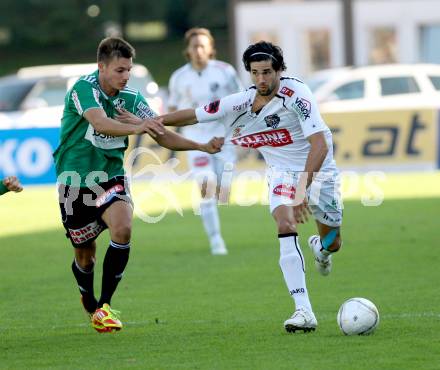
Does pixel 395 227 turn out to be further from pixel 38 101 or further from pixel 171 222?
pixel 38 101

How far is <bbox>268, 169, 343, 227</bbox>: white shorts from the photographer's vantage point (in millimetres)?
8570

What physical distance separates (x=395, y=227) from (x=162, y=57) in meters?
44.0

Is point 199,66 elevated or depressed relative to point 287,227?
elevated

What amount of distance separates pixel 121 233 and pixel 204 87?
555 cm

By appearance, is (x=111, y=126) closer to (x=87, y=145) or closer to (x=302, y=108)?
(x=87, y=145)

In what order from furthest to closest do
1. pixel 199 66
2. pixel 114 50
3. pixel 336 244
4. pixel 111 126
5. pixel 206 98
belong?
1. pixel 206 98
2. pixel 199 66
3. pixel 336 244
4. pixel 114 50
5. pixel 111 126

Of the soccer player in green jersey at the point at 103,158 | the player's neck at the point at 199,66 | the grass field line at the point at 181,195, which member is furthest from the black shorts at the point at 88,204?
the grass field line at the point at 181,195

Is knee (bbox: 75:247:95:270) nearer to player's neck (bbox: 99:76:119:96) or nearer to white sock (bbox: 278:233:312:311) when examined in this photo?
player's neck (bbox: 99:76:119:96)

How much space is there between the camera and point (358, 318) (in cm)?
772

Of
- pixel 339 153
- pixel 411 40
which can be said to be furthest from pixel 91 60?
pixel 339 153

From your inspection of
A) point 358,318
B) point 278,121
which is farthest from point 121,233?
point 358,318

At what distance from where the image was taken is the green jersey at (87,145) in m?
8.39

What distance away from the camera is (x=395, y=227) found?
49.6ft

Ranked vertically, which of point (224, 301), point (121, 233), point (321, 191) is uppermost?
point (321, 191)
